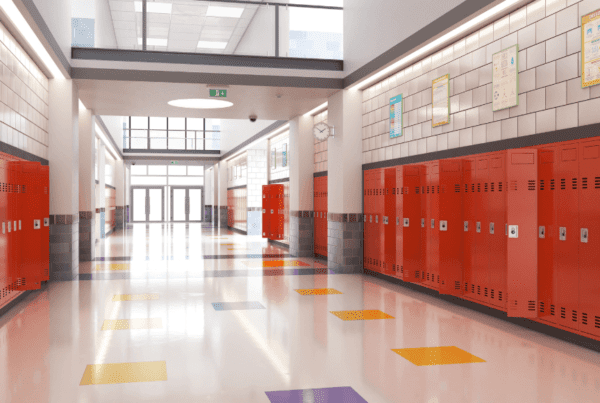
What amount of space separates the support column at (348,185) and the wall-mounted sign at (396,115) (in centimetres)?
139

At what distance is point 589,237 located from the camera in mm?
4871

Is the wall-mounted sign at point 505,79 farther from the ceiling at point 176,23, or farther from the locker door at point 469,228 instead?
the ceiling at point 176,23

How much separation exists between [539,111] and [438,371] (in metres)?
2.99

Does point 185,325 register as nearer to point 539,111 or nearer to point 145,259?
point 539,111

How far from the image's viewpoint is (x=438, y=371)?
14.0 ft

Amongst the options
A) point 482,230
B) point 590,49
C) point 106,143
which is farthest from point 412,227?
point 106,143

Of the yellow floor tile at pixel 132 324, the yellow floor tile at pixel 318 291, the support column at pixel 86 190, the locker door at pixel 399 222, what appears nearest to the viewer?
the yellow floor tile at pixel 132 324

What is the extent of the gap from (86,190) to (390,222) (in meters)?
7.17

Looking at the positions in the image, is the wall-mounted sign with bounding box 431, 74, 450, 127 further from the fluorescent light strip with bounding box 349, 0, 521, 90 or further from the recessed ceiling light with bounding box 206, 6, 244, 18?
the recessed ceiling light with bounding box 206, 6, 244, 18

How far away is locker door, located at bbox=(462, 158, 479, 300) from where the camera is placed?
21.6 ft

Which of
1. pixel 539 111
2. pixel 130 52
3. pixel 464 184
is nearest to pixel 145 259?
pixel 130 52

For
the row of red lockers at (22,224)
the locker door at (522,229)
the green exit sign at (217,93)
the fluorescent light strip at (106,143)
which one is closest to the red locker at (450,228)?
the locker door at (522,229)

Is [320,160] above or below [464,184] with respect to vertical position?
above

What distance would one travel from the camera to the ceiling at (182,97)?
34.2ft
